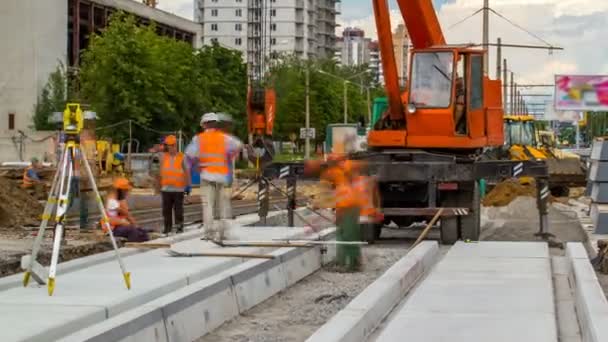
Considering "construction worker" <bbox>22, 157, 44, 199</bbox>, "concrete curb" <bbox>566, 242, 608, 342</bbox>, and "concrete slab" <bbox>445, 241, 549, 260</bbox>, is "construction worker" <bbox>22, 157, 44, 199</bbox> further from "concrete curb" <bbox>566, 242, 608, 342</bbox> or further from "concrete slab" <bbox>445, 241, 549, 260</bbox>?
"concrete curb" <bbox>566, 242, 608, 342</bbox>

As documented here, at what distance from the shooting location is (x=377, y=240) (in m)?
20.1

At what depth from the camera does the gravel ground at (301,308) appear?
10.6 m

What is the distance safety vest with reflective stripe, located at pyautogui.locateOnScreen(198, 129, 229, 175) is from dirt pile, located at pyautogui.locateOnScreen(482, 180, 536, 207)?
1736 cm

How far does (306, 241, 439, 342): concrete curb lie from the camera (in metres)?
8.82

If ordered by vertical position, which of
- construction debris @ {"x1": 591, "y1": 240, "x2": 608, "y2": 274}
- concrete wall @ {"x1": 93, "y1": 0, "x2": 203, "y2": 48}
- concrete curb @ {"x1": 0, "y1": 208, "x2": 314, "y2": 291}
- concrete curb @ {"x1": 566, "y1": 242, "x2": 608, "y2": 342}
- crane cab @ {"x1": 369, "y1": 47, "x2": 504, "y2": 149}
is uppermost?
concrete wall @ {"x1": 93, "y1": 0, "x2": 203, "y2": 48}

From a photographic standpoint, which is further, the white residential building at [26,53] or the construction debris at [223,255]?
the white residential building at [26,53]

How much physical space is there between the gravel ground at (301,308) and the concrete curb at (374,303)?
24.3 inches

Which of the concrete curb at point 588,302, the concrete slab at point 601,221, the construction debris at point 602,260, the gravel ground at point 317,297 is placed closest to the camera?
the concrete curb at point 588,302

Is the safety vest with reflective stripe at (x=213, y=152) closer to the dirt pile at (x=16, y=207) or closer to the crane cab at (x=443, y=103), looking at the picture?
the crane cab at (x=443, y=103)

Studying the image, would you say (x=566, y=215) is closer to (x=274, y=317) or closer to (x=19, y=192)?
(x=19, y=192)

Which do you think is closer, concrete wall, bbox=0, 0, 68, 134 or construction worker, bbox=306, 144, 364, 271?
construction worker, bbox=306, 144, 364, 271

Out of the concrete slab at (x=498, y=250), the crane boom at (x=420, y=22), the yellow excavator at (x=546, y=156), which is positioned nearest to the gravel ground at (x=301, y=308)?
the concrete slab at (x=498, y=250)

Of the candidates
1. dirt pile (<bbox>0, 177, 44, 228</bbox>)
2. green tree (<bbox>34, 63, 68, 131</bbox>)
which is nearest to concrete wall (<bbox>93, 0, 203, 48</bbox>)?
green tree (<bbox>34, 63, 68, 131</bbox>)

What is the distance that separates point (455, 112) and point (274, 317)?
8.64 meters
